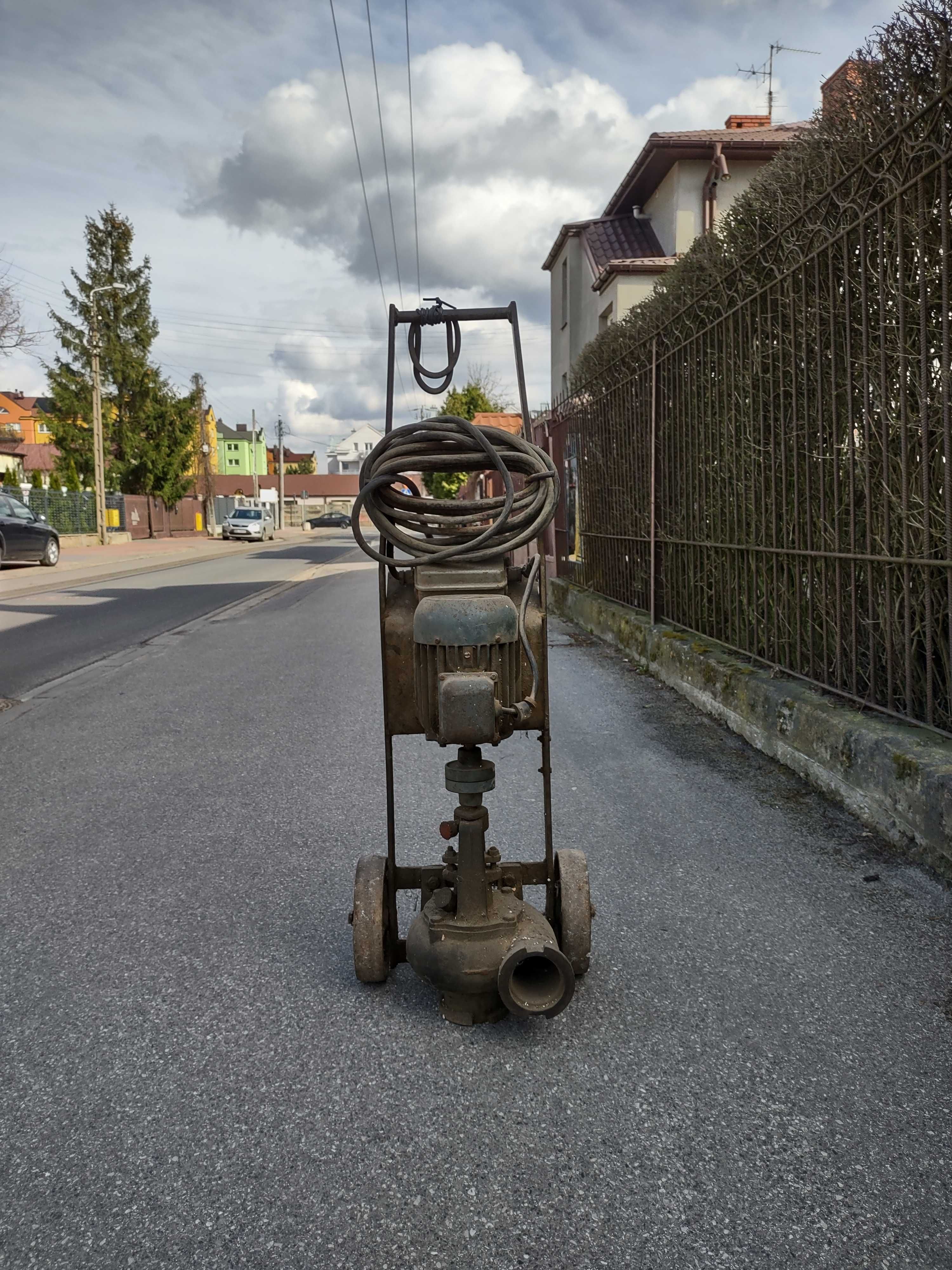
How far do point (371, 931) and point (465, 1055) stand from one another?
477mm

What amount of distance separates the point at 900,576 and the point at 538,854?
2.01 metres

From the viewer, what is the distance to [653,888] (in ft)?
12.2

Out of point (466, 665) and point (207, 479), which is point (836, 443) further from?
point (207, 479)

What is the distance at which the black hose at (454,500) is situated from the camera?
2.71 m

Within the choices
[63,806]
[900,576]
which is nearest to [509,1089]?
[900,576]

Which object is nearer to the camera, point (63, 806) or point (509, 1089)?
point (509, 1089)

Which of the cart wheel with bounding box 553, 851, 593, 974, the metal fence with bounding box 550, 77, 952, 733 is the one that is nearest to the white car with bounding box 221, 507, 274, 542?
the metal fence with bounding box 550, 77, 952, 733

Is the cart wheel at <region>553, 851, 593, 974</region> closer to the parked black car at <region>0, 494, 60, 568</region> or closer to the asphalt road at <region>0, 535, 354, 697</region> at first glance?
the asphalt road at <region>0, 535, 354, 697</region>

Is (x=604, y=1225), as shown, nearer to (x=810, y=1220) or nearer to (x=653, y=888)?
(x=810, y=1220)

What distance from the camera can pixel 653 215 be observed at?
22875 mm

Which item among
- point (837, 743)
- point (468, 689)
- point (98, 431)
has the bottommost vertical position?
point (837, 743)

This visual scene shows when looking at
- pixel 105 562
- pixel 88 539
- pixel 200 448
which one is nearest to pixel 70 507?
pixel 88 539

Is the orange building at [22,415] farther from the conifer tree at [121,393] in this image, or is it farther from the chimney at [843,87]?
the chimney at [843,87]

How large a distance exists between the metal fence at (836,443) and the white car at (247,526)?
143 ft
